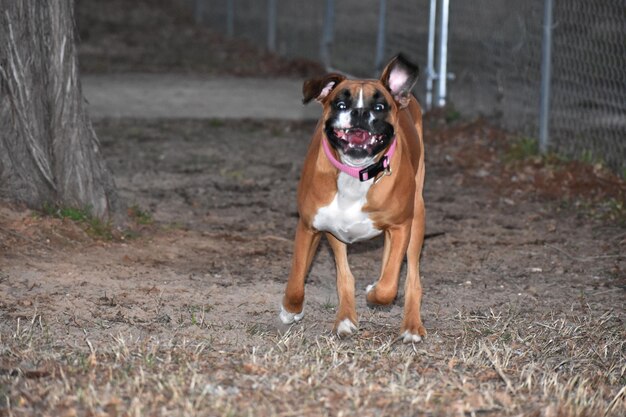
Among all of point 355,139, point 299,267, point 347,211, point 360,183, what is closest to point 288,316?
point 299,267

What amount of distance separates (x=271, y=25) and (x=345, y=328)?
13.6m

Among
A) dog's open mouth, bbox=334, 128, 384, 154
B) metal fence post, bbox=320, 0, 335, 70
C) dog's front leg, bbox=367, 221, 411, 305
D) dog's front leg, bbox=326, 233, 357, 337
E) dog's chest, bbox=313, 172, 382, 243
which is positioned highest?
dog's open mouth, bbox=334, 128, 384, 154

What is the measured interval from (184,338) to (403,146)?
4.67 ft

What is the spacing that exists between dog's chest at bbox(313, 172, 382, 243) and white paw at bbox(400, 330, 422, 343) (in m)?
0.52

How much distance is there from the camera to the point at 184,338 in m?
5.10

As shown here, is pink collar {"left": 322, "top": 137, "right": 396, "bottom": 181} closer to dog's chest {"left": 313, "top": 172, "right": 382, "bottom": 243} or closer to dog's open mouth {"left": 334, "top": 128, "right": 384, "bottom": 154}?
dog's chest {"left": 313, "top": 172, "right": 382, "bottom": 243}

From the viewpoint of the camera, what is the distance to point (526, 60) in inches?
429

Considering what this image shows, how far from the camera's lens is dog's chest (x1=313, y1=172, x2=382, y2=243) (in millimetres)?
5375

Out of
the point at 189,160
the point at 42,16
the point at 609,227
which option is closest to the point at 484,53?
the point at 189,160

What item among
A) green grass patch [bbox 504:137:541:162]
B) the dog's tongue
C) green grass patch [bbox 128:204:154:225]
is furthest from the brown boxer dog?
green grass patch [bbox 504:137:541:162]

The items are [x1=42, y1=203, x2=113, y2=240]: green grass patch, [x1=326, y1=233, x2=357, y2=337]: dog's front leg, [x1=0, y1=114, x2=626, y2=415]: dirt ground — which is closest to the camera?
[x1=0, y1=114, x2=626, y2=415]: dirt ground

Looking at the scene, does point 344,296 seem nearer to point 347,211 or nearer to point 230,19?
point 347,211

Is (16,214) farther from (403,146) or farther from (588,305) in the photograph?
(588,305)

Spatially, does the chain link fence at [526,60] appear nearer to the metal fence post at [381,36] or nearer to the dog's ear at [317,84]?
the metal fence post at [381,36]
